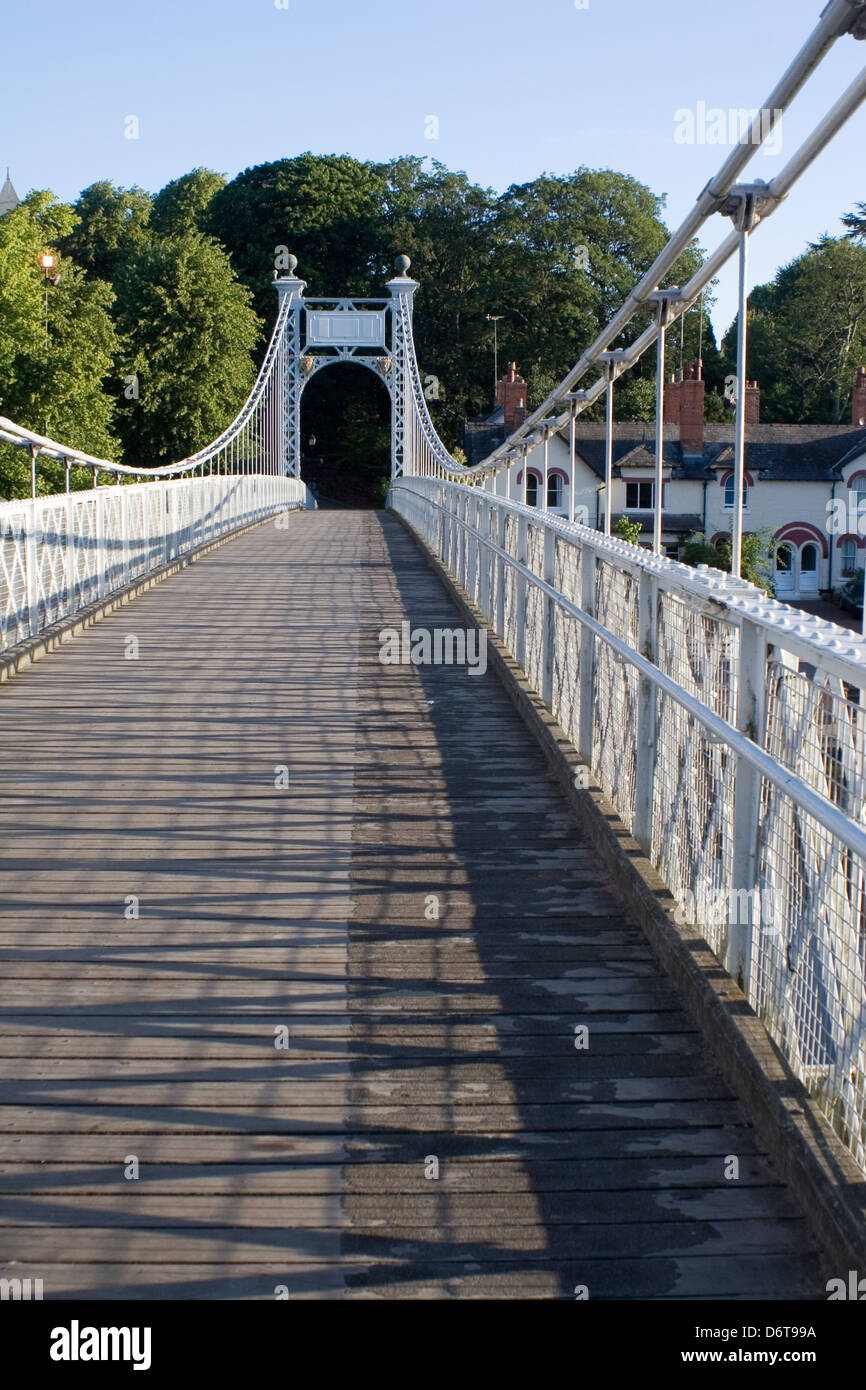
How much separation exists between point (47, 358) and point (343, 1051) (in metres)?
37.8

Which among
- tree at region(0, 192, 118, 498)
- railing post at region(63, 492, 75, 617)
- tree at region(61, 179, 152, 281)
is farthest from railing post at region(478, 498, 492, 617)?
tree at region(61, 179, 152, 281)

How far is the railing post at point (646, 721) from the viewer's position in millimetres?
4754

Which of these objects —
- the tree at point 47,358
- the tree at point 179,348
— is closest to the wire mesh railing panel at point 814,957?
the tree at point 47,358

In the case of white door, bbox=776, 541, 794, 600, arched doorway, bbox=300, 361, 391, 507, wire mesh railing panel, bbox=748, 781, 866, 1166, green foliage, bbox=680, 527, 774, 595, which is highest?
arched doorway, bbox=300, 361, 391, 507

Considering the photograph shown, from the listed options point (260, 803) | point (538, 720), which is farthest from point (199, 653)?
point (260, 803)

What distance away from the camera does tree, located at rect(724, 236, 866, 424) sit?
2473 inches

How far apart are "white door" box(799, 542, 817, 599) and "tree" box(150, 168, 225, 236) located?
33.7 meters

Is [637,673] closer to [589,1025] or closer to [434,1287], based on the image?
[589,1025]

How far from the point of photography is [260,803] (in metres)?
6.00

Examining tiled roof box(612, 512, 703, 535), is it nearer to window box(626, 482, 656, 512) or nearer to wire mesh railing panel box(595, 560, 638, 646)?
window box(626, 482, 656, 512)

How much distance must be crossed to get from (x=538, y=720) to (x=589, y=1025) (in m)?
3.35

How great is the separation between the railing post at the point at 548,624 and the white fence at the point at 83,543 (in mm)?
3279

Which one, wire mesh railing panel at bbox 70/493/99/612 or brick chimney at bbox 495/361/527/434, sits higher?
brick chimney at bbox 495/361/527/434

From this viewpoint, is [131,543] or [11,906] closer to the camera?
[11,906]
